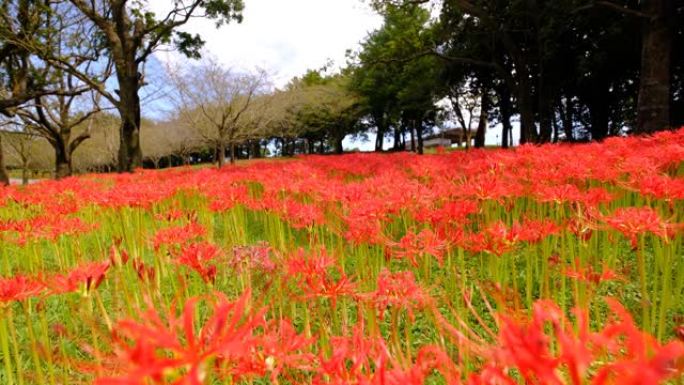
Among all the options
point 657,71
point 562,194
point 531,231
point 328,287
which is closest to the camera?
point 328,287

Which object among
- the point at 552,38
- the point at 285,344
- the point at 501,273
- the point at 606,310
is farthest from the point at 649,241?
the point at 552,38

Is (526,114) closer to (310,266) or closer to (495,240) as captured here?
(495,240)

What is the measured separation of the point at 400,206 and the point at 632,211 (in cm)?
113

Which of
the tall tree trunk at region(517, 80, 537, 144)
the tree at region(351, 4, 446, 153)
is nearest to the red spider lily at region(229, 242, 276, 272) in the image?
the tall tree trunk at region(517, 80, 537, 144)

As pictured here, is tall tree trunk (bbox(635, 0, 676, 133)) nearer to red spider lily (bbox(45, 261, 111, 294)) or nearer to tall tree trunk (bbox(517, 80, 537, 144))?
tall tree trunk (bbox(517, 80, 537, 144))

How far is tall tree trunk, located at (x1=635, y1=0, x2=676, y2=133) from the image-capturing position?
8922 mm

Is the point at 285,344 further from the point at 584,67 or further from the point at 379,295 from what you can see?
the point at 584,67

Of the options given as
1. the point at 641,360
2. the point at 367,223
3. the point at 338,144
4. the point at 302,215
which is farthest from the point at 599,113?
the point at 641,360

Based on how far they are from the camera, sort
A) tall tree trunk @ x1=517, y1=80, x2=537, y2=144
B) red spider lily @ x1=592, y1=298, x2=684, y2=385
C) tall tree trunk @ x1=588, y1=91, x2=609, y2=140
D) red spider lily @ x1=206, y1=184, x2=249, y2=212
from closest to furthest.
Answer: red spider lily @ x1=592, y1=298, x2=684, y2=385 < red spider lily @ x1=206, y1=184, x2=249, y2=212 < tall tree trunk @ x1=517, y1=80, x2=537, y2=144 < tall tree trunk @ x1=588, y1=91, x2=609, y2=140

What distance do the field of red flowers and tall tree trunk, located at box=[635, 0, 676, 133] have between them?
4.71 meters

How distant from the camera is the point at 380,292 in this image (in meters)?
1.30

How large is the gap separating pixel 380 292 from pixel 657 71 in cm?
1050

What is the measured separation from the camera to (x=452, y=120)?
33844 mm

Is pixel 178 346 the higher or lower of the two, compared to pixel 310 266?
higher
